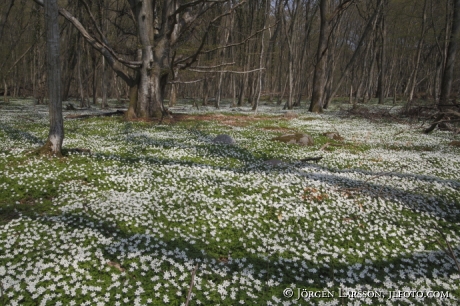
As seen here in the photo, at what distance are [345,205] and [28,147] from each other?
12364 millimetres

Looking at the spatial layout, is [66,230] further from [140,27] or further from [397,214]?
[140,27]

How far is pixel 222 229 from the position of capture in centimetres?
646

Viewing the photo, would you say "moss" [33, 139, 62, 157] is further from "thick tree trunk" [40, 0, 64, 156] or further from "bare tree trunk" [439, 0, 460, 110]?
"bare tree trunk" [439, 0, 460, 110]

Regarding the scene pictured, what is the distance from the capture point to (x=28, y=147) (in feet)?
36.2

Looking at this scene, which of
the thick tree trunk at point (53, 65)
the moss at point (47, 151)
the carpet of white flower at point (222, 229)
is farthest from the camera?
the moss at point (47, 151)

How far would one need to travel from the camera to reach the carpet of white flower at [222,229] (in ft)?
14.8

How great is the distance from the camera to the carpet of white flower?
14.8ft

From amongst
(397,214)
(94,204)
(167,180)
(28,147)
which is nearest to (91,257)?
(94,204)

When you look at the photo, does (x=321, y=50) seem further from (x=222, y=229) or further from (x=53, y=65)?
(x=222, y=229)
